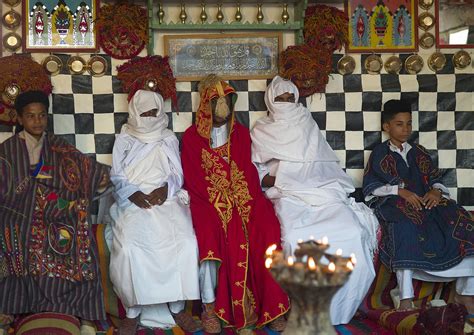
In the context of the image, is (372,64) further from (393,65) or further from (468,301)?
(468,301)

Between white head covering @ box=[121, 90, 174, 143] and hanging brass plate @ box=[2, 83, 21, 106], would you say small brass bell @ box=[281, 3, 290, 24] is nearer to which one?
white head covering @ box=[121, 90, 174, 143]

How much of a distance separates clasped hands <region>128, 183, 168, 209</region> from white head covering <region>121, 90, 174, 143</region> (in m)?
0.52

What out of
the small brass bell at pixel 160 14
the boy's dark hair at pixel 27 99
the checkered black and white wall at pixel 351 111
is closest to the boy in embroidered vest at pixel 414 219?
the checkered black and white wall at pixel 351 111

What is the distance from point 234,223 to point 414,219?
1570 millimetres

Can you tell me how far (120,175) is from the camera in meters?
6.22

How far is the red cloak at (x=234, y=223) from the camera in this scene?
5621 millimetres

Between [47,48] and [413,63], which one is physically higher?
[47,48]

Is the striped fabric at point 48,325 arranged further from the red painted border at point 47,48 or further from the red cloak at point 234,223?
the red painted border at point 47,48

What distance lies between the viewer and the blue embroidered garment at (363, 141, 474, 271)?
6094 millimetres

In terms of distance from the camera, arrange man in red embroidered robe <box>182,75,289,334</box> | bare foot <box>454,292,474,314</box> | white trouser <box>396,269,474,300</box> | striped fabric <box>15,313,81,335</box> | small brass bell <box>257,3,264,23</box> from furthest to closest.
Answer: small brass bell <box>257,3,264,23</box> < bare foot <box>454,292,474,314</box> < white trouser <box>396,269,474,300</box> < man in red embroidered robe <box>182,75,289,334</box> < striped fabric <box>15,313,81,335</box>

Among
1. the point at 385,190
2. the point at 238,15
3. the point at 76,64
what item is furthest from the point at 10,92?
the point at 385,190

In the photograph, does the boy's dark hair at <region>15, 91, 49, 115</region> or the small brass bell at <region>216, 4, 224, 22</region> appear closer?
the boy's dark hair at <region>15, 91, 49, 115</region>

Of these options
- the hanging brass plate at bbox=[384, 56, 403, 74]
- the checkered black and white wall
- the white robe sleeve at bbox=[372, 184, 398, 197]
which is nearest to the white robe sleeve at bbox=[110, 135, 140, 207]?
the checkered black and white wall

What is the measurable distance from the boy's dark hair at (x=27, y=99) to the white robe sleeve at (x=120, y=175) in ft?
2.40
